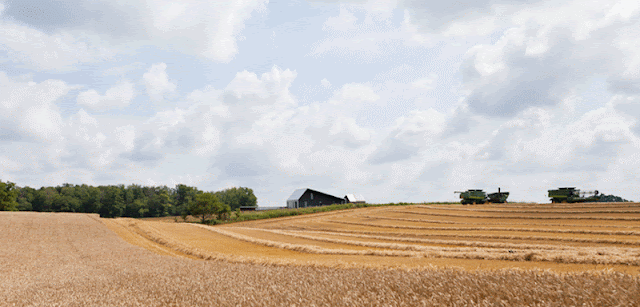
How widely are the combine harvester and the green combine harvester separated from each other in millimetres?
6061

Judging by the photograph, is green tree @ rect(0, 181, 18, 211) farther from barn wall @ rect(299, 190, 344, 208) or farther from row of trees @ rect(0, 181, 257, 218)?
barn wall @ rect(299, 190, 344, 208)

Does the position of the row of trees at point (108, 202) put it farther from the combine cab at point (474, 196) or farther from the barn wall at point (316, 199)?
the combine cab at point (474, 196)

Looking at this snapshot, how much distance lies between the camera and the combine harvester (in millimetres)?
56531

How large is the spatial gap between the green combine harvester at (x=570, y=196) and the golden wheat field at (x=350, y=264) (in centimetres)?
734

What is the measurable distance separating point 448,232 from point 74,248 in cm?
2503

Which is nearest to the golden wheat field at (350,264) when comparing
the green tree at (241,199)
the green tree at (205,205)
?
the green tree at (205,205)

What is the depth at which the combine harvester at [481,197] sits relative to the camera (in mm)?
56531

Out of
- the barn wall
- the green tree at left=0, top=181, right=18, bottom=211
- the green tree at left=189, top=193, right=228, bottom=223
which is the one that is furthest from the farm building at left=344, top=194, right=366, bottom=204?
the green tree at left=0, top=181, right=18, bottom=211

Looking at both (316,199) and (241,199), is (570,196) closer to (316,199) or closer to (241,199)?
(316,199)

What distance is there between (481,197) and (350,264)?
49037mm

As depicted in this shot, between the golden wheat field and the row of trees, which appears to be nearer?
the golden wheat field

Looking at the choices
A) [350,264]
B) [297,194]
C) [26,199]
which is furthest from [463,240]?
[26,199]

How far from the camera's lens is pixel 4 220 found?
39.9 meters

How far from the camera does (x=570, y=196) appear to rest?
164ft
